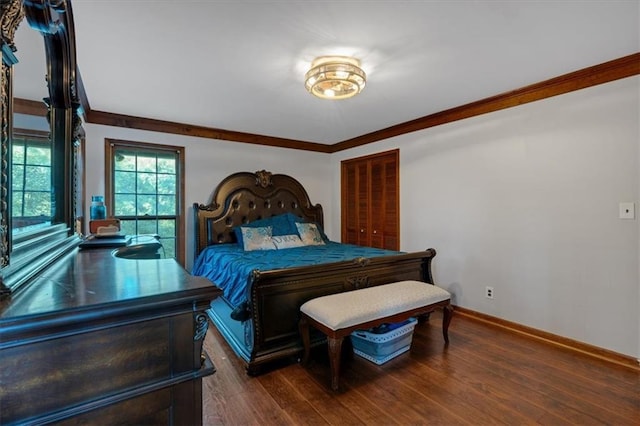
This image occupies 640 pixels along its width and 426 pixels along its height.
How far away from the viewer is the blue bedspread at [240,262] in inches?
96.9

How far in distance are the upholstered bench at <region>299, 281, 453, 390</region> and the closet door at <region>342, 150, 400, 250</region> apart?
172cm

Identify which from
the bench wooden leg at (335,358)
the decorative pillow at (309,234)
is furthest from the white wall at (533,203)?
the bench wooden leg at (335,358)

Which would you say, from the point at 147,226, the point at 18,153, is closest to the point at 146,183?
the point at 147,226

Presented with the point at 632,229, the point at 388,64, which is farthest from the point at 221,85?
the point at 632,229

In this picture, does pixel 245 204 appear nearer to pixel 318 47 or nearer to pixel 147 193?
pixel 147 193

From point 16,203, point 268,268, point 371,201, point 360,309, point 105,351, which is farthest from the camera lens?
point 371,201

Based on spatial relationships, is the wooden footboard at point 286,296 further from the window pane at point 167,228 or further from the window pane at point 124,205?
the window pane at point 124,205

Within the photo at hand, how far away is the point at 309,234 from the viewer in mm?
4273

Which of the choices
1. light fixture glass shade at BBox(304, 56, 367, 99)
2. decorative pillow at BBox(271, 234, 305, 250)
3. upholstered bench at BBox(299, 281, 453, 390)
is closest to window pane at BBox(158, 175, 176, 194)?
decorative pillow at BBox(271, 234, 305, 250)

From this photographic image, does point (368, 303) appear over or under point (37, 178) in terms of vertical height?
under

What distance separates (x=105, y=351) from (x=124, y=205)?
3.52 meters

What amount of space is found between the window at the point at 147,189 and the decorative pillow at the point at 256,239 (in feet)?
2.89

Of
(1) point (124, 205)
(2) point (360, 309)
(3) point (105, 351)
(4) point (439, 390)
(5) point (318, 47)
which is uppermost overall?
(5) point (318, 47)

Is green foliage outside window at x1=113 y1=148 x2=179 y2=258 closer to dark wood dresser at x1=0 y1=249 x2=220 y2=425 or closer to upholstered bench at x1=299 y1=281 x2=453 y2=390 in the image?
upholstered bench at x1=299 y1=281 x2=453 y2=390
